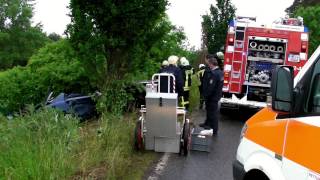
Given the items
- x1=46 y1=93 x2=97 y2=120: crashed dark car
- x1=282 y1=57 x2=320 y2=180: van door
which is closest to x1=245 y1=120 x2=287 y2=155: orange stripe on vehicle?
x1=282 y1=57 x2=320 y2=180: van door

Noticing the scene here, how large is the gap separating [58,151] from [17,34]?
259ft

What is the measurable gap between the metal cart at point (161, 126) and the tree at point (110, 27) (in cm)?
153

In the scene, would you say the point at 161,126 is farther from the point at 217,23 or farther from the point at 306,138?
the point at 217,23

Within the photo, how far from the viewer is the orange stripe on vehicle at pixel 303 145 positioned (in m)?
4.00

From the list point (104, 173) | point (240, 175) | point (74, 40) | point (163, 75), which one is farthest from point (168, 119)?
point (240, 175)

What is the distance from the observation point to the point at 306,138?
Result: 416 centimetres

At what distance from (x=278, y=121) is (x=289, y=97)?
0.42 meters

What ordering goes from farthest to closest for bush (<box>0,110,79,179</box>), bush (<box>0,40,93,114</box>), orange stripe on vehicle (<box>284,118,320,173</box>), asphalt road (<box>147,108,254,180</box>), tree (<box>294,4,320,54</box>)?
tree (<box>294,4,320,54</box>)
bush (<box>0,40,93,114</box>)
asphalt road (<box>147,108,254,180</box>)
bush (<box>0,110,79,179</box>)
orange stripe on vehicle (<box>284,118,320,173</box>)

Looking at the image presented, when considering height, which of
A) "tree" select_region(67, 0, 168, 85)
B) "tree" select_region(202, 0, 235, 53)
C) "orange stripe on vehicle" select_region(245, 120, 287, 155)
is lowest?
"orange stripe on vehicle" select_region(245, 120, 287, 155)

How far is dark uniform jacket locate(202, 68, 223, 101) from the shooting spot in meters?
11.9

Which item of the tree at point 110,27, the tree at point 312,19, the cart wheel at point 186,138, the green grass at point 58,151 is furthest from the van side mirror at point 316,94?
Answer: the tree at point 312,19

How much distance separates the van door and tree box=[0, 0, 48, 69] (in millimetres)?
78211

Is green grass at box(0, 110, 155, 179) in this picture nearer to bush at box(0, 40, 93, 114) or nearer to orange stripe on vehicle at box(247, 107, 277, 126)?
orange stripe on vehicle at box(247, 107, 277, 126)

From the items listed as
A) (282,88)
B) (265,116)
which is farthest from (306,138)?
(265,116)
